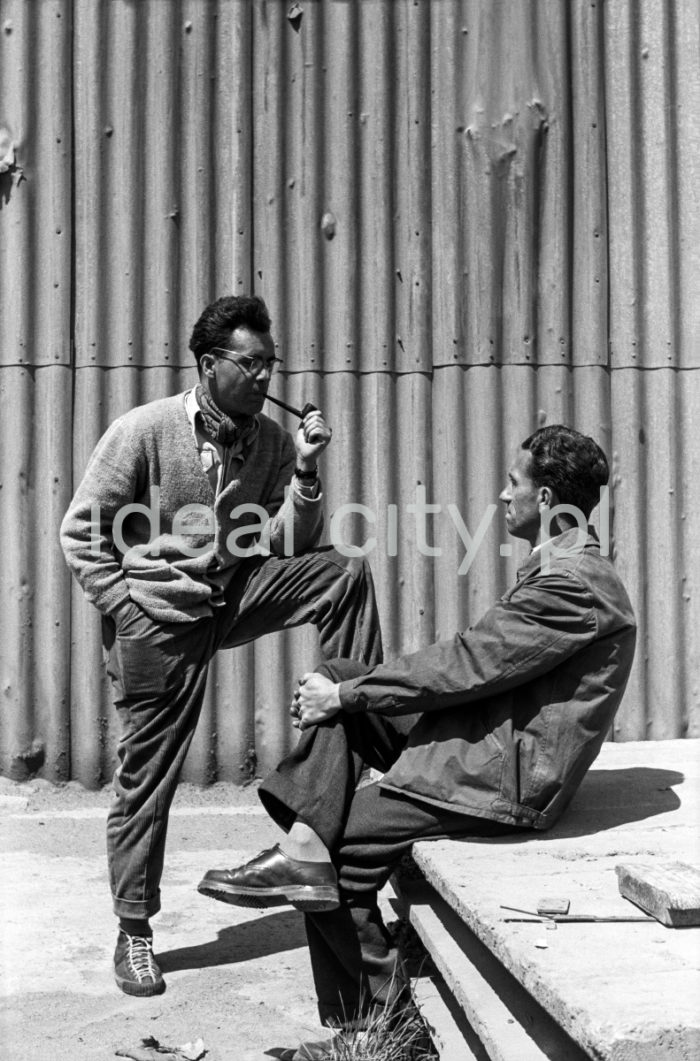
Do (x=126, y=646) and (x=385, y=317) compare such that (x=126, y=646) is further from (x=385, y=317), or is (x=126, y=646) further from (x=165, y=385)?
(x=385, y=317)

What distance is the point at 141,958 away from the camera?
3.86m

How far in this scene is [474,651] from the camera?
326 cm

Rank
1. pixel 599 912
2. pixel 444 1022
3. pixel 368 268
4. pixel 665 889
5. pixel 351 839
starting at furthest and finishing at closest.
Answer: pixel 368 268, pixel 351 839, pixel 444 1022, pixel 599 912, pixel 665 889

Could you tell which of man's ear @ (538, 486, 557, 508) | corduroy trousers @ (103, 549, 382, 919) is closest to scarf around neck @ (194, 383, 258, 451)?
corduroy trousers @ (103, 549, 382, 919)

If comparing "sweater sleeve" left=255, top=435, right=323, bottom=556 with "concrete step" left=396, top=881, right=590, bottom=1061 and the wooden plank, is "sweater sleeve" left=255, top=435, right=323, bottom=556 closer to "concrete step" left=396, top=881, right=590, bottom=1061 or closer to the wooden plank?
"concrete step" left=396, top=881, right=590, bottom=1061

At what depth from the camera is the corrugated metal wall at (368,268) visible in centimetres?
591

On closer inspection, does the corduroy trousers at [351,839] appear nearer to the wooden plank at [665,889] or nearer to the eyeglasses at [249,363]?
the wooden plank at [665,889]

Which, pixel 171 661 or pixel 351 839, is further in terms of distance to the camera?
pixel 171 661

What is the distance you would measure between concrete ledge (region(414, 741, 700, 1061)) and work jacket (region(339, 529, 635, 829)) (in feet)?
0.46

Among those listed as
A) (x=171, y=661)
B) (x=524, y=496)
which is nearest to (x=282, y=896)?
(x=171, y=661)

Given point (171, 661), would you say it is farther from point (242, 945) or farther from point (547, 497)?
point (547, 497)

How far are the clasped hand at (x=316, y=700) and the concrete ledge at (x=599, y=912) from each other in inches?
16.8

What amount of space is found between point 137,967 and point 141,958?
0.04m

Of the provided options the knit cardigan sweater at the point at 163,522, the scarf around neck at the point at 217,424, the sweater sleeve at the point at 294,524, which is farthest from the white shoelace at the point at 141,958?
the scarf around neck at the point at 217,424
